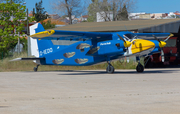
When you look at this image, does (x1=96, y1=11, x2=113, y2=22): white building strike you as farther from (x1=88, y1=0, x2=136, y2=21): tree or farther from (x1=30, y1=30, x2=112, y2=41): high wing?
(x1=30, y1=30, x2=112, y2=41): high wing

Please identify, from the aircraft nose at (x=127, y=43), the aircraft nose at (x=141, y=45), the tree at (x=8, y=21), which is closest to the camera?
the aircraft nose at (x=141, y=45)

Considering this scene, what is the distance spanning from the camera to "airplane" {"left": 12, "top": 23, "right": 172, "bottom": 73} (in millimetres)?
18281

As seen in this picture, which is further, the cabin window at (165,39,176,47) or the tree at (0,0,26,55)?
the tree at (0,0,26,55)

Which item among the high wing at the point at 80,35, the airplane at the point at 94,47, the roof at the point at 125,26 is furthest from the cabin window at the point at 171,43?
the high wing at the point at 80,35

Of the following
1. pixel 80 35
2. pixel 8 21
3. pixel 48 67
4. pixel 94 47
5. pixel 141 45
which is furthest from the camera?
pixel 8 21

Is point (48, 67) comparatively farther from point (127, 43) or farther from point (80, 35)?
point (127, 43)

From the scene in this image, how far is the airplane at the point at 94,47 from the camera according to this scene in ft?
60.0

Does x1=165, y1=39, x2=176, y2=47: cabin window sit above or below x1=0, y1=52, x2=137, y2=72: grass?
above

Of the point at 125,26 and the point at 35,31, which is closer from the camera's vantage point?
the point at 35,31

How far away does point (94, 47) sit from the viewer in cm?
1977

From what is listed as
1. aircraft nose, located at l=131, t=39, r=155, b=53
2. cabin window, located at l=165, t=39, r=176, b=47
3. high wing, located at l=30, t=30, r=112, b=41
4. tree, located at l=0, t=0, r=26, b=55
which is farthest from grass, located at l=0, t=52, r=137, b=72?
aircraft nose, located at l=131, t=39, r=155, b=53

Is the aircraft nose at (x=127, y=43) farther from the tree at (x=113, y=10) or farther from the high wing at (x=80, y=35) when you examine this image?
the tree at (x=113, y=10)

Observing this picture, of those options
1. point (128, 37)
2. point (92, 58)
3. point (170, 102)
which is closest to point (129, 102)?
point (170, 102)

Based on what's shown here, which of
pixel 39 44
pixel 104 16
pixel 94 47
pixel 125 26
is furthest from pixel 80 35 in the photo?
pixel 104 16
